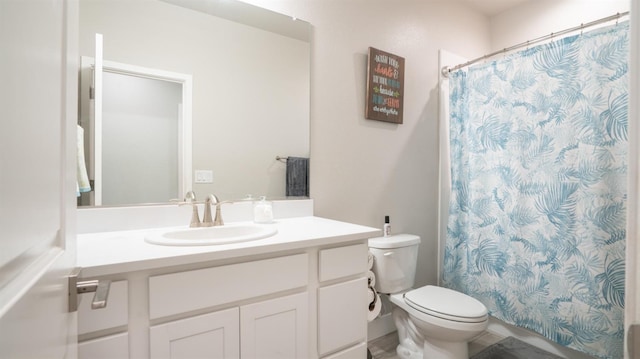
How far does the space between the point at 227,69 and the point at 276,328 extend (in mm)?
1200

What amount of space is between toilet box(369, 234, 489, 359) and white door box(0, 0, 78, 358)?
1.52m

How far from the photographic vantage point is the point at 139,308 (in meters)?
0.88

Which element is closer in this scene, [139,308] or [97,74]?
[139,308]

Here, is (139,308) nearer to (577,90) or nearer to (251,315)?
(251,315)

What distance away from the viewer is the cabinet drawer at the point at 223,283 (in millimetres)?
904

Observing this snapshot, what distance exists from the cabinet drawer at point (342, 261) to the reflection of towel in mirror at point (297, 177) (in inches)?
22.7

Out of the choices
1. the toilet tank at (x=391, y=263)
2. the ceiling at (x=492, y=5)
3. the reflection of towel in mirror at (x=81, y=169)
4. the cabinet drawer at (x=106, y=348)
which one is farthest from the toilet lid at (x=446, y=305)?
the ceiling at (x=492, y=5)

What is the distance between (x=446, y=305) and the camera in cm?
165

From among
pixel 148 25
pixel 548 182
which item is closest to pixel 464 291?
pixel 548 182

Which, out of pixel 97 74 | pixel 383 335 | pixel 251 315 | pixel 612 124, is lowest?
pixel 383 335

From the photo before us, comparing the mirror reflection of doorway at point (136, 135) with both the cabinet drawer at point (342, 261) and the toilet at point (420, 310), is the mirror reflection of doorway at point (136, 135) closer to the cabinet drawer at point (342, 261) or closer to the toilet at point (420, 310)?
the cabinet drawer at point (342, 261)

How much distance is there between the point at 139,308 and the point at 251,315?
33 centimetres

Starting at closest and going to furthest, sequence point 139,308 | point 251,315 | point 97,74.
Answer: point 139,308 → point 251,315 → point 97,74

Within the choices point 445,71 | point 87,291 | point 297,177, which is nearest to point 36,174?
point 87,291
